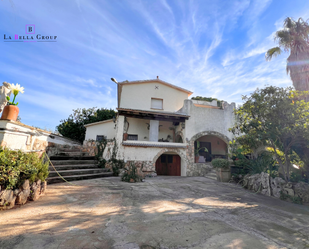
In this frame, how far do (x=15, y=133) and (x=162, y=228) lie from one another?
5.46 metres

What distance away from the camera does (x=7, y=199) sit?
3.09m

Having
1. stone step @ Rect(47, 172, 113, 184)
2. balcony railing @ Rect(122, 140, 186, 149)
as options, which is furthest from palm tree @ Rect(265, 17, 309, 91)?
stone step @ Rect(47, 172, 113, 184)

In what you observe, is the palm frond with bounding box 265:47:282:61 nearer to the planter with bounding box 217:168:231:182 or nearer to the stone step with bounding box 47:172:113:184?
the planter with bounding box 217:168:231:182

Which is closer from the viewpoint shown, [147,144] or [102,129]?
[147,144]

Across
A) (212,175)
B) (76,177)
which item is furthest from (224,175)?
(76,177)

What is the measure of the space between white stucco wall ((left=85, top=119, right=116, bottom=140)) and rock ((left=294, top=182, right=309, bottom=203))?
41.5 feet

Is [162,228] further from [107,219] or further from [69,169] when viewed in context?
[69,169]

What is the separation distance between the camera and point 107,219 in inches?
115

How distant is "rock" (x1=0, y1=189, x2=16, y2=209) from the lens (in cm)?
301

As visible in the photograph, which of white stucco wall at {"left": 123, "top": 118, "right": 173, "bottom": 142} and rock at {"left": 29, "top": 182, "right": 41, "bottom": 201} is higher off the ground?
white stucco wall at {"left": 123, "top": 118, "right": 173, "bottom": 142}

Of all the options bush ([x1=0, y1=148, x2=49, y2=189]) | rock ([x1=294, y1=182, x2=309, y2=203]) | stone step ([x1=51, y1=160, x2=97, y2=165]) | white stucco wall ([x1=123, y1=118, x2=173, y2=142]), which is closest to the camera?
bush ([x1=0, y1=148, x2=49, y2=189])

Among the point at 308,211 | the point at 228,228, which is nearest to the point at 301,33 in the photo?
the point at 308,211

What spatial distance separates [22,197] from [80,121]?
18.0m

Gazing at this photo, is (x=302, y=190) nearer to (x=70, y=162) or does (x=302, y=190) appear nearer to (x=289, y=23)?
(x=70, y=162)
